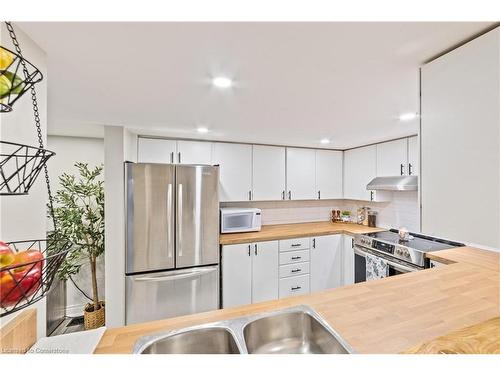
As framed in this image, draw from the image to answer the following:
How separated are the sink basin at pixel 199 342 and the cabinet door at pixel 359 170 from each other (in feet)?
9.55

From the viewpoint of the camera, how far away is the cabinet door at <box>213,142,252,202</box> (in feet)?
9.57

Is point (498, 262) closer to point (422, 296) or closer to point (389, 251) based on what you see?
point (389, 251)

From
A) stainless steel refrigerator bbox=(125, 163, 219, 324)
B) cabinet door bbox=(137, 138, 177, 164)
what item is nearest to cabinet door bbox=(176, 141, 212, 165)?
cabinet door bbox=(137, 138, 177, 164)

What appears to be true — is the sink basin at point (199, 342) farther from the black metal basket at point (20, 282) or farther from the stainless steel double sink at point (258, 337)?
the black metal basket at point (20, 282)

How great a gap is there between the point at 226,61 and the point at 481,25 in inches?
35.5

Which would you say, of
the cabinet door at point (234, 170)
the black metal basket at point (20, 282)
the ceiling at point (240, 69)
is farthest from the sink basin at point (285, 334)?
the cabinet door at point (234, 170)

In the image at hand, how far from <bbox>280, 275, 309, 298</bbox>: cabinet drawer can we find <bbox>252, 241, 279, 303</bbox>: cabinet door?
10 cm

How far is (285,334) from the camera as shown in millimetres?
1043

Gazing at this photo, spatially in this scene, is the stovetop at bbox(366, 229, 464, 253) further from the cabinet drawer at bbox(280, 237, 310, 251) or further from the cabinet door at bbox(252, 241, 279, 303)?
the cabinet door at bbox(252, 241, 279, 303)

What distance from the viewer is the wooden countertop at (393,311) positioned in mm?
820

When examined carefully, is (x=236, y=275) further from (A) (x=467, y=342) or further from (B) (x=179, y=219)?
(A) (x=467, y=342)
